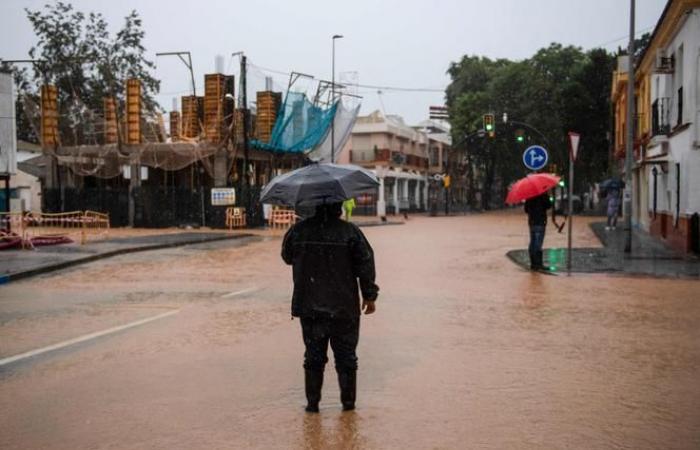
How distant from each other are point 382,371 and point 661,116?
19.2 m

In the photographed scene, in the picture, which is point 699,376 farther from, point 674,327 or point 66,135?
point 66,135

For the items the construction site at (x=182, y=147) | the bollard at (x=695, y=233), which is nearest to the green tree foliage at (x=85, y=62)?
the construction site at (x=182, y=147)

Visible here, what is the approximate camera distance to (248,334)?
320 inches

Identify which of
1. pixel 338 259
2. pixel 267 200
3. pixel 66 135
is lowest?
pixel 338 259

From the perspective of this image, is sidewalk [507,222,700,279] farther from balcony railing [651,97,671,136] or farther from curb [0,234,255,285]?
curb [0,234,255,285]

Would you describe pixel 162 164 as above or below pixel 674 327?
above

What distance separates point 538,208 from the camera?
47.4 feet

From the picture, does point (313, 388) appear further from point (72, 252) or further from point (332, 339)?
point (72, 252)

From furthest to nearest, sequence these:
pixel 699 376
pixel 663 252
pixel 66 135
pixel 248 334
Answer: pixel 66 135 → pixel 663 252 → pixel 248 334 → pixel 699 376

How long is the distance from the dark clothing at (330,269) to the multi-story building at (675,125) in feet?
47.6

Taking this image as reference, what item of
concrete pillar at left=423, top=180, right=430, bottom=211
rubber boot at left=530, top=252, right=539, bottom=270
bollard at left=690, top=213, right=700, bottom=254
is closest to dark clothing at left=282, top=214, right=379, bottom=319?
rubber boot at left=530, top=252, right=539, bottom=270

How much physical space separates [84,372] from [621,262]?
12.7 meters

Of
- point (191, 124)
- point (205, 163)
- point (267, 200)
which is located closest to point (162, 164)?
point (205, 163)

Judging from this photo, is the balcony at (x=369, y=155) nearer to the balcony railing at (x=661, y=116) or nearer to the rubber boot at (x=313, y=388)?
A: the balcony railing at (x=661, y=116)
